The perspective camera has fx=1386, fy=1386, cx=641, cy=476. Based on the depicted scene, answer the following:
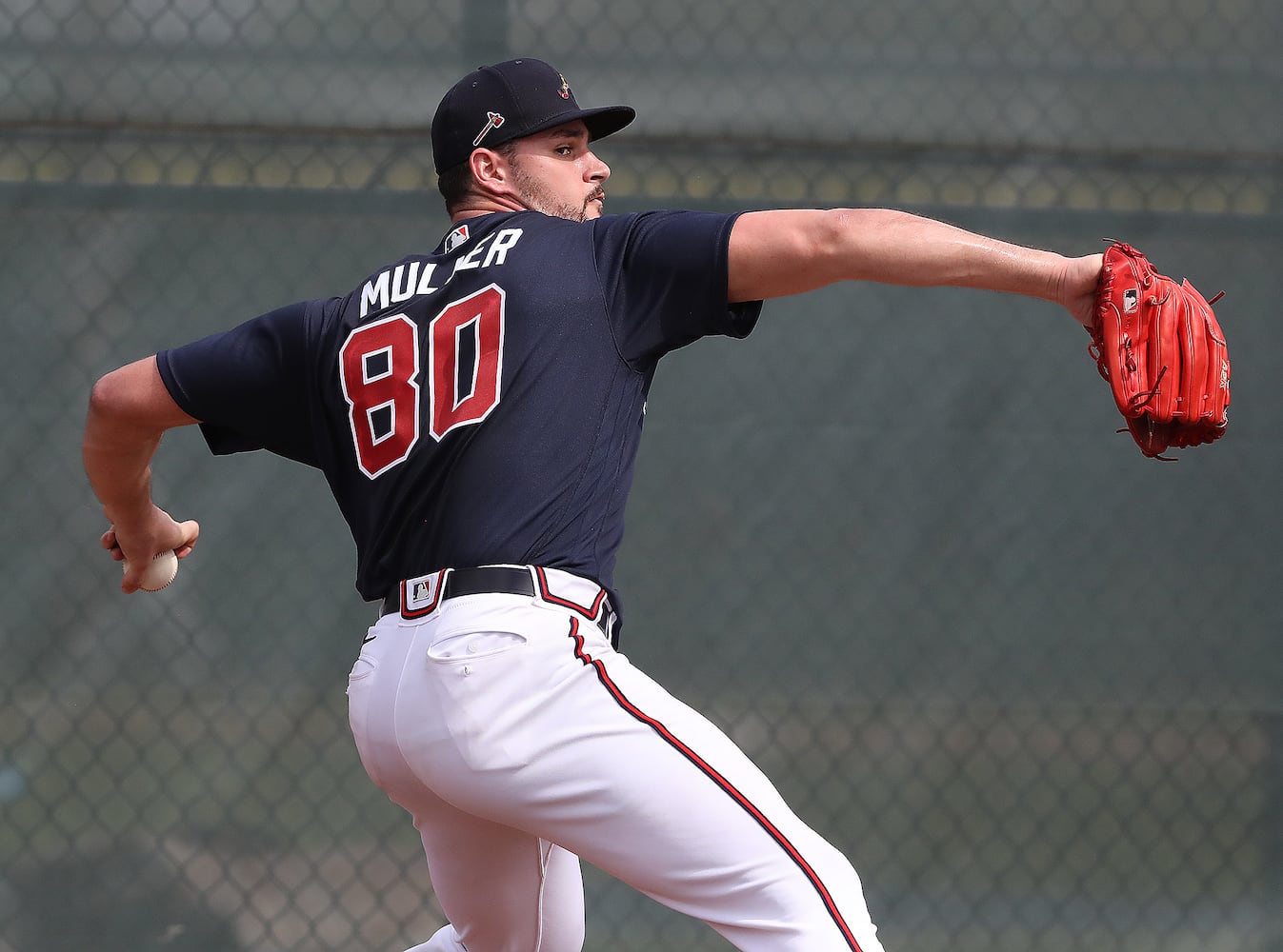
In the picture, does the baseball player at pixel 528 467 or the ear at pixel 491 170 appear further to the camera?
the ear at pixel 491 170

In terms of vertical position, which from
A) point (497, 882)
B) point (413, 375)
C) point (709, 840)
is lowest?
point (497, 882)

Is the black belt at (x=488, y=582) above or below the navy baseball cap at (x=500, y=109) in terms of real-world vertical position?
below

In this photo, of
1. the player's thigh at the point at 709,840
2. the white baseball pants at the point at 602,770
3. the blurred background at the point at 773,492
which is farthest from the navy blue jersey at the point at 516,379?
the blurred background at the point at 773,492

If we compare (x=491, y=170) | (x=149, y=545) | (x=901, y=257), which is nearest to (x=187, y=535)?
(x=149, y=545)

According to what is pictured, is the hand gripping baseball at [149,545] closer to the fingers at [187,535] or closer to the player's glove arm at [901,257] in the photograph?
the fingers at [187,535]

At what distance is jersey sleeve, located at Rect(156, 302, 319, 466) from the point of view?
6.52 feet

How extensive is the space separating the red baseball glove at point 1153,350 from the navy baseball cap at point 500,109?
0.87m

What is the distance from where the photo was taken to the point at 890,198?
3344mm

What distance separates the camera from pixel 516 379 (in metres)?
1.78

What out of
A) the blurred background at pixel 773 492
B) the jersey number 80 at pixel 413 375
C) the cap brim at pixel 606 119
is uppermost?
the cap brim at pixel 606 119

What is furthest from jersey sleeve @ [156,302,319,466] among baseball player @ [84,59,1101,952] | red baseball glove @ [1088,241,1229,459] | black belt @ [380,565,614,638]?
red baseball glove @ [1088,241,1229,459]

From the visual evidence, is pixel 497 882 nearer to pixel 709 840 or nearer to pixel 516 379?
pixel 709 840

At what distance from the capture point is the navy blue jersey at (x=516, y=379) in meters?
1.76

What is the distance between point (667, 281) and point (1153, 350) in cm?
60
